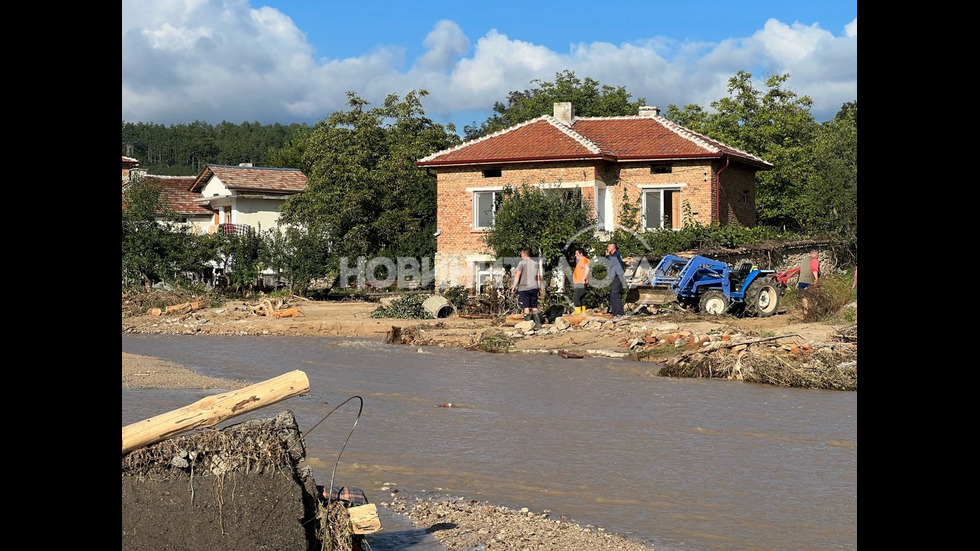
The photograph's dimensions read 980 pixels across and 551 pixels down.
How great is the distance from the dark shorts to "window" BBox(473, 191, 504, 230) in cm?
878

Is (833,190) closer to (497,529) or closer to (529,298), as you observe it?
(529,298)

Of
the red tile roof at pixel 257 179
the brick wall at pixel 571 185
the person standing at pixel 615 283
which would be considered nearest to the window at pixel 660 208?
the brick wall at pixel 571 185

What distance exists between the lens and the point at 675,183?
31812 mm

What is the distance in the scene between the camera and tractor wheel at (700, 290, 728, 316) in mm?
23188

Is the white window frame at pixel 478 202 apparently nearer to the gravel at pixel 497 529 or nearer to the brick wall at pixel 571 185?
the brick wall at pixel 571 185

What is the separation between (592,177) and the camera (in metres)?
31.2

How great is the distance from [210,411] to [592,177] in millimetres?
26243

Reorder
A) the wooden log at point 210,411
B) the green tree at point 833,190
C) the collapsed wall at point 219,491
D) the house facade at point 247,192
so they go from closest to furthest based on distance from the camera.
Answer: the wooden log at point 210,411 < the collapsed wall at point 219,491 < the green tree at point 833,190 < the house facade at point 247,192

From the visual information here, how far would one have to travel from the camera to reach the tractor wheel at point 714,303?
23.2m

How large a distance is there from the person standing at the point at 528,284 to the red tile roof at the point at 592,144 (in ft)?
26.9

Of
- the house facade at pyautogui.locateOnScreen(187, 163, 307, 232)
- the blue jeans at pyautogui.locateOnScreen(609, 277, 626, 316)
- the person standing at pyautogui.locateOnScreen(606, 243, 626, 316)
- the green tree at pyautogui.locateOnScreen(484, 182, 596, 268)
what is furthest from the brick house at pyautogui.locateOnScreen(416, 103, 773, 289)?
the house facade at pyautogui.locateOnScreen(187, 163, 307, 232)

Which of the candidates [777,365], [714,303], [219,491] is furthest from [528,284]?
[219,491]

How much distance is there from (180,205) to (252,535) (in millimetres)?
51108
